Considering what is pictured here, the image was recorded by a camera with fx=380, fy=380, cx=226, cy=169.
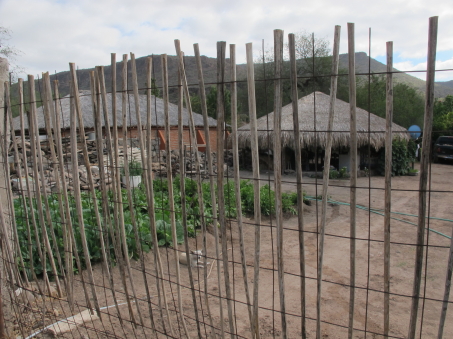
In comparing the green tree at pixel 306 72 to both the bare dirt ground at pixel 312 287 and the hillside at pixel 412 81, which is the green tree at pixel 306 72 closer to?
the hillside at pixel 412 81

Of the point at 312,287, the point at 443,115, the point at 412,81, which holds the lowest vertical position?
the point at 312,287

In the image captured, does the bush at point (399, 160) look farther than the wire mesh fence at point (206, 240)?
Yes

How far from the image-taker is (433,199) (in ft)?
29.1

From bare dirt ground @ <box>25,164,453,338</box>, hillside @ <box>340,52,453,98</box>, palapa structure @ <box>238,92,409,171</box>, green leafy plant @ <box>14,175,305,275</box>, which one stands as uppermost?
hillside @ <box>340,52,453,98</box>

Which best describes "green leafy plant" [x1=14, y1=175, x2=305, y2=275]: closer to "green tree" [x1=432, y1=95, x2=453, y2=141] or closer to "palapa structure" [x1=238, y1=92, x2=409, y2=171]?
"palapa structure" [x1=238, y1=92, x2=409, y2=171]

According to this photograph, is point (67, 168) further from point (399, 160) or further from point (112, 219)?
point (399, 160)

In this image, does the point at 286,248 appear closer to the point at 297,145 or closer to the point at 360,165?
the point at 297,145

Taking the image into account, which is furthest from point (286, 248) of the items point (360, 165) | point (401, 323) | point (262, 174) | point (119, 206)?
point (360, 165)

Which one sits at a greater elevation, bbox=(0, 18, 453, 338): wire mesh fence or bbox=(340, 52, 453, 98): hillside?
bbox=(340, 52, 453, 98): hillside

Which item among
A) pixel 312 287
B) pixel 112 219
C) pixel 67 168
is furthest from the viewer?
pixel 312 287

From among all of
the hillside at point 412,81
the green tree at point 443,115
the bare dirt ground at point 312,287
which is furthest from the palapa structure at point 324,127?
the hillside at point 412,81

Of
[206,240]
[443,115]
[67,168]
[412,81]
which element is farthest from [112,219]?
[412,81]

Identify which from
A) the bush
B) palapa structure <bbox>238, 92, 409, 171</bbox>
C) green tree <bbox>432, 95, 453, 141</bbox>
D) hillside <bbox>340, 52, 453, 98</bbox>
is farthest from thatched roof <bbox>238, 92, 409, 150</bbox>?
hillside <bbox>340, 52, 453, 98</bbox>

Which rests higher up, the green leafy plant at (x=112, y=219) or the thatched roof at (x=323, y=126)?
the thatched roof at (x=323, y=126)
